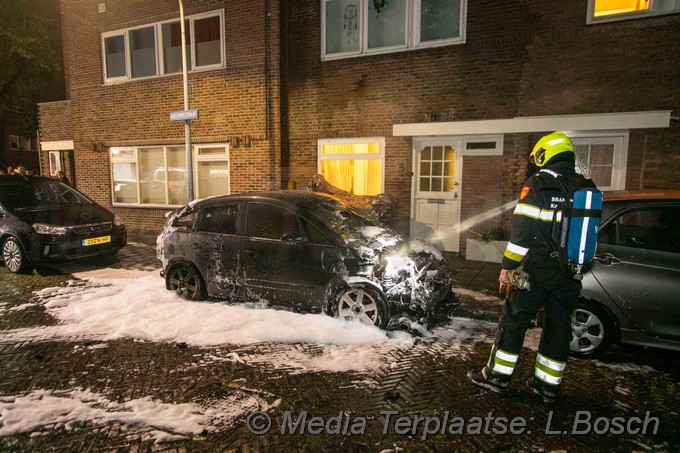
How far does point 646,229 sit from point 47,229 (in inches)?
363

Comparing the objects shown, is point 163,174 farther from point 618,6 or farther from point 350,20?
point 618,6

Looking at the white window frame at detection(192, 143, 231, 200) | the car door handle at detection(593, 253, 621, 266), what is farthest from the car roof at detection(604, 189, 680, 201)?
the white window frame at detection(192, 143, 231, 200)

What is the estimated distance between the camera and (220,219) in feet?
18.7

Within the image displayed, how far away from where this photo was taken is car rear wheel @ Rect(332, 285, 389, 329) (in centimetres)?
464

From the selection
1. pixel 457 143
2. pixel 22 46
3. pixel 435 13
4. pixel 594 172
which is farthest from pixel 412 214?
pixel 22 46

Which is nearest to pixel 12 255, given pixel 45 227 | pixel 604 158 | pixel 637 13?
pixel 45 227

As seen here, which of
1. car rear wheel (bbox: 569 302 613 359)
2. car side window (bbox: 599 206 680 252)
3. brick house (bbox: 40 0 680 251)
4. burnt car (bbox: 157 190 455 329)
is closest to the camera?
car side window (bbox: 599 206 680 252)

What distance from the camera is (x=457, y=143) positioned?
350 inches

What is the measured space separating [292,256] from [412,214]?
496cm

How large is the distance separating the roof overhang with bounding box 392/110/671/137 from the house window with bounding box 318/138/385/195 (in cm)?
75

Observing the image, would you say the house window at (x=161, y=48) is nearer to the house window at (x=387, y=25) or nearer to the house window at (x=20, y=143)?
the house window at (x=387, y=25)

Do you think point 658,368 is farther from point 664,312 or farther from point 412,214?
point 412,214

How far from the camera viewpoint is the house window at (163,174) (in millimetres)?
11523

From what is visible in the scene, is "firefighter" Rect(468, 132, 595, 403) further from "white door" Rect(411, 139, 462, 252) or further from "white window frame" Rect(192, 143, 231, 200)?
"white window frame" Rect(192, 143, 231, 200)
